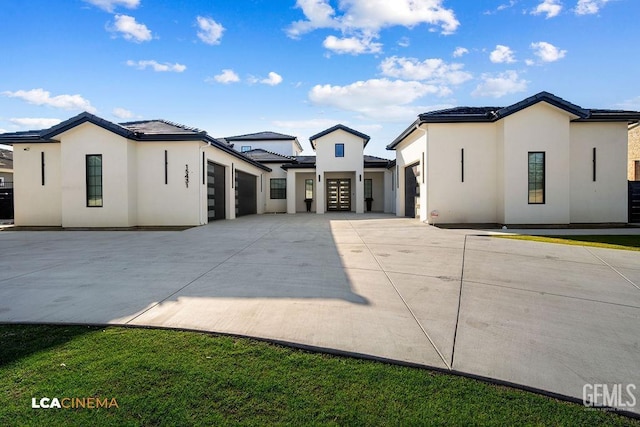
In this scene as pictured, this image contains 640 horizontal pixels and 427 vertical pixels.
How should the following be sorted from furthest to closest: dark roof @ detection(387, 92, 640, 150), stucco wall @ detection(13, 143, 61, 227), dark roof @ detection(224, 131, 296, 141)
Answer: dark roof @ detection(224, 131, 296, 141) → stucco wall @ detection(13, 143, 61, 227) → dark roof @ detection(387, 92, 640, 150)

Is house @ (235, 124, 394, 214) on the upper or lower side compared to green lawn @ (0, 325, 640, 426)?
upper

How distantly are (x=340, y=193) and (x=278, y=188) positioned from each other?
16.0ft

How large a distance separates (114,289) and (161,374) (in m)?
2.76

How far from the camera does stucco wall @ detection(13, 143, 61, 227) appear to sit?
13.8 meters

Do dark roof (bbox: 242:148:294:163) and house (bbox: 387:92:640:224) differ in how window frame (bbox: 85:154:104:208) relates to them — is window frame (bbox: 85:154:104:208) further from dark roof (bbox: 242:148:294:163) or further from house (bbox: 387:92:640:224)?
dark roof (bbox: 242:148:294:163)

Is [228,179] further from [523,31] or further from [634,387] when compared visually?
[634,387]

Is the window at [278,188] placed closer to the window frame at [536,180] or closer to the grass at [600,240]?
the window frame at [536,180]

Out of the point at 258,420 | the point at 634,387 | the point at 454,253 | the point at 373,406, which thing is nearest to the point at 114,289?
the point at 258,420

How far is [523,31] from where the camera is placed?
10891 millimetres

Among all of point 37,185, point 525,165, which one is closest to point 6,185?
point 37,185

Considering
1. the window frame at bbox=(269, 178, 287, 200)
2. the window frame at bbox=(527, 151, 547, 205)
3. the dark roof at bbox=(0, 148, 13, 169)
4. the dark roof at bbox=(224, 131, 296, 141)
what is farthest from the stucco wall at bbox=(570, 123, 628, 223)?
the dark roof at bbox=(0, 148, 13, 169)

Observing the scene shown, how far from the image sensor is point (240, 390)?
7.40 feet

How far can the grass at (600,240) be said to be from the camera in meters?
7.93

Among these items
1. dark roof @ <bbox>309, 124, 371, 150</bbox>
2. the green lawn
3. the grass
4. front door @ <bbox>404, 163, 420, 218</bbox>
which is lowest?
the green lawn
